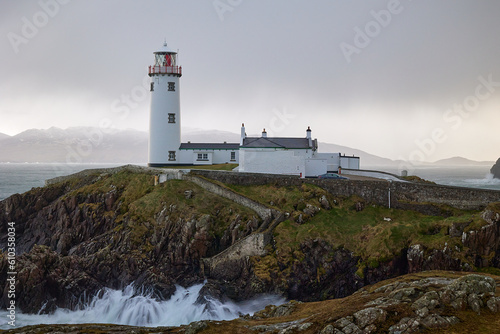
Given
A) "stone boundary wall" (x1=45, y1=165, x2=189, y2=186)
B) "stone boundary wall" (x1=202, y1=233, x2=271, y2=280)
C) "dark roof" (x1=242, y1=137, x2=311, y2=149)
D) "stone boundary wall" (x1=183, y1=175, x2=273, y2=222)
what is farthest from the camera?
"dark roof" (x1=242, y1=137, x2=311, y2=149)

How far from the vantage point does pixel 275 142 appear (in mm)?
52250

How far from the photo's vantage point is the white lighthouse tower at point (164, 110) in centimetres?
5741

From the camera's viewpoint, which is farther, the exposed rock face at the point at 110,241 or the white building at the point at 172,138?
the white building at the point at 172,138

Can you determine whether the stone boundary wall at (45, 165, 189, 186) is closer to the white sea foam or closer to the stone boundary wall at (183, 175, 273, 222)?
the stone boundary wall at (183, 175, 273, 222)

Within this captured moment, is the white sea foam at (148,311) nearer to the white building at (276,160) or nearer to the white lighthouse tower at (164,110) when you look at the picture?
the white building at (276,160)

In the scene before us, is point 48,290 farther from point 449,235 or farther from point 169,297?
point 449,235

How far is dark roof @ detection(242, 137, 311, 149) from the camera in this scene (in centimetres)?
4981

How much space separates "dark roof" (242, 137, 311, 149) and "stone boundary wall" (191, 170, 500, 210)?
6266 mm

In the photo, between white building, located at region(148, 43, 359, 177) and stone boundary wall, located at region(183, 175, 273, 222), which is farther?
white building, located at region(148, 43, 359, 177)

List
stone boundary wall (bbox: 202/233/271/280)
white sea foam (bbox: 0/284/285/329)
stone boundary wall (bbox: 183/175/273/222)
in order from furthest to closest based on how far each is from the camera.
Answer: stone boundary wall (bbox: 183/175/273/222) → stone boundary wall (bbox: 202/233/271/280) → white sea foam (bbox: 0/284/285/329)

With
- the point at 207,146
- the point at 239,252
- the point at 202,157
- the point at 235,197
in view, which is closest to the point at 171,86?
the point at 207,146

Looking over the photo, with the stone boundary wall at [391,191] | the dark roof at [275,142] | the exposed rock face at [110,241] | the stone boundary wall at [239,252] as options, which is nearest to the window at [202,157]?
the dark roof at [275,142]

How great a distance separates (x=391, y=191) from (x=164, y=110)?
32782 mm

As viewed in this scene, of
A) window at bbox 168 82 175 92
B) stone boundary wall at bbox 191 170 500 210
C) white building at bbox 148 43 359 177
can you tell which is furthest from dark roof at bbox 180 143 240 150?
stone boundary wall at bbox 191 170 500 210
